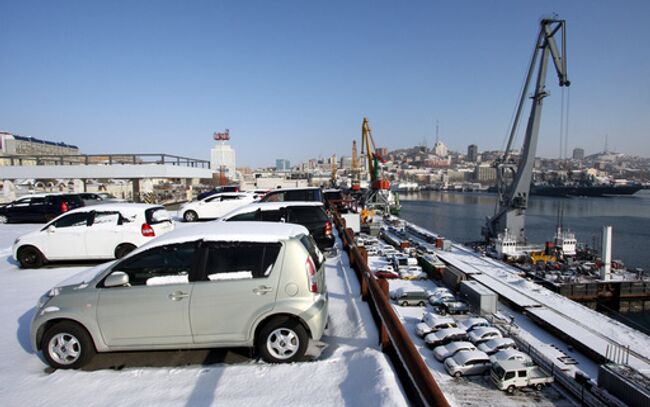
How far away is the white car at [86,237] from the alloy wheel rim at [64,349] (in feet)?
14.0

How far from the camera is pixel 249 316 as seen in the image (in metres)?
3.38

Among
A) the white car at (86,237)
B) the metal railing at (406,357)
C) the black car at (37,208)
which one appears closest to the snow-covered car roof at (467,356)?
the metal railing at (406,357)

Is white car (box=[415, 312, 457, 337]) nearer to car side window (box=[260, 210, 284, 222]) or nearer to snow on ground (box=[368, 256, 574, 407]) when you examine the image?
snow on ground (box=[368, 256, 574, 407])

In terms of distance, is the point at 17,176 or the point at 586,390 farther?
the point at 17,176

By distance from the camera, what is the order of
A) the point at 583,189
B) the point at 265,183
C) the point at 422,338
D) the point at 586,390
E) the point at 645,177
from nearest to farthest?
the point at 586,390
the point at 422,338
the point at 265,183
the point at 583,189
the point at 645,177

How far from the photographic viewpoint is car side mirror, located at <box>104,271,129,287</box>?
134 inches

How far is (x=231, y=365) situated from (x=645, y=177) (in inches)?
10161

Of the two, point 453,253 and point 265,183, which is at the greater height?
point 265,183

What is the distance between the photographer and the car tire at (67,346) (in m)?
3.39

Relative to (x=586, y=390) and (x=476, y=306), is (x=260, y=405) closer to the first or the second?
(x=586, y=390)

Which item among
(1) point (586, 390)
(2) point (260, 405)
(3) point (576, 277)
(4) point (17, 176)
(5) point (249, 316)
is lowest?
(3) point (576, 277)

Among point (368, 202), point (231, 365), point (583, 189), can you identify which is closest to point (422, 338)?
point (231, 365)

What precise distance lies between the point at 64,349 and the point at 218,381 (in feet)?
5.54

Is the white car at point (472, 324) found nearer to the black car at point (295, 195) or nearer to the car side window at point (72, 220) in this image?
the black car at point (295, 195)
